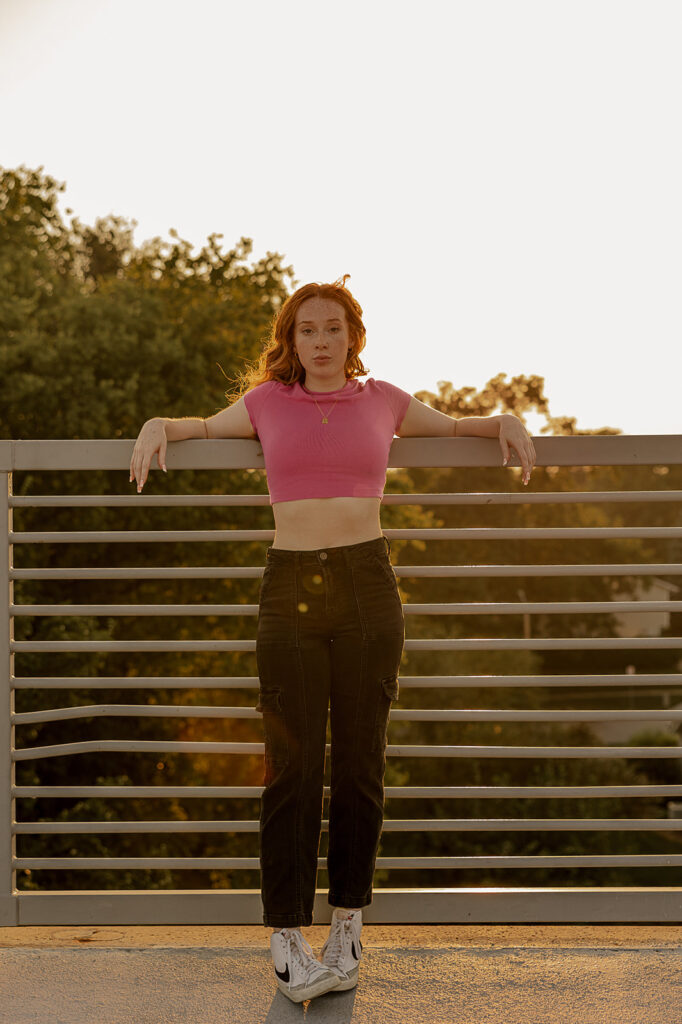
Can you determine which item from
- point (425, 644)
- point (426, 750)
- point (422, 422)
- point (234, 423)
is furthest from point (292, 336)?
point (426, 750)

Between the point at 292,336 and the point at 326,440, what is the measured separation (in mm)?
361

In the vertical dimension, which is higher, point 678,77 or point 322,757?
point 678,77

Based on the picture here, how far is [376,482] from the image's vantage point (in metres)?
2.67

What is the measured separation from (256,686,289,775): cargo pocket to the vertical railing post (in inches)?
32.7

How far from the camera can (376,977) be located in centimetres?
255

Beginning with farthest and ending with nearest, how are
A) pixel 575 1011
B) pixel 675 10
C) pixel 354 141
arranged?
1. pixel 354 141
2. pixel 675 10
3. pixel 575 1011

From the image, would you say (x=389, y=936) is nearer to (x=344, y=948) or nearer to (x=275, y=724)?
(x=344, y=948)

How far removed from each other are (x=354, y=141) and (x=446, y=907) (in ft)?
83.1

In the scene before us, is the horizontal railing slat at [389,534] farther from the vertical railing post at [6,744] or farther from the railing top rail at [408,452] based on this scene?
the railing top rail at [408,452]

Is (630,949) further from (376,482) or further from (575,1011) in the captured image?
(376,482)

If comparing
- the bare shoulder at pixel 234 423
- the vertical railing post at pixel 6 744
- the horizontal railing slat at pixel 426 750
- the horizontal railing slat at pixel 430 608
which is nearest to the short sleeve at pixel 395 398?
the bare shoulder at pixel 234 423

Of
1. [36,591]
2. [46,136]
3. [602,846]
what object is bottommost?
[602,846]

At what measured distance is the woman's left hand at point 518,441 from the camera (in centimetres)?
282

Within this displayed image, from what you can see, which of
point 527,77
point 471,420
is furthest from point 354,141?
point 471,420
